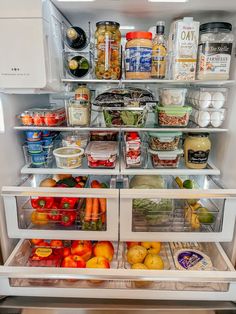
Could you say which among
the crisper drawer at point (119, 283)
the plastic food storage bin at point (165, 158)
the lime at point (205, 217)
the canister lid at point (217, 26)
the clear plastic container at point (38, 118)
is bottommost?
the crisper drawer at point (119, 283)

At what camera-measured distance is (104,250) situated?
4.03 ft

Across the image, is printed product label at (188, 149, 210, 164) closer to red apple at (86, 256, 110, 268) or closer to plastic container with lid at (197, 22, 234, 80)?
plastic container with lid at (197, 22, 234, 80)

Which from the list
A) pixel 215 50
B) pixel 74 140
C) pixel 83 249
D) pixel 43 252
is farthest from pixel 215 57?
pixel 43 252

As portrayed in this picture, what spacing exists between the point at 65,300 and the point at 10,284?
26cm

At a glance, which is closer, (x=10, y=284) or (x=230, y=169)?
(x=10, y=284)

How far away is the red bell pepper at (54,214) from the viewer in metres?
1.18

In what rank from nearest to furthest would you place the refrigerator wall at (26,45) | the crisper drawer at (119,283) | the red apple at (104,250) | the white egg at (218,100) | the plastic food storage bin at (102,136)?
the refrigerator wall at (26,45) → the crisper drawer at (119,283) → the white egg at (218,100) → the red apple at (104,250) → the plastic food storage bin at (102,136)

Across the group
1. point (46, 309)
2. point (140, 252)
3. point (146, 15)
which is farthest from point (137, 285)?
point (146, 15)

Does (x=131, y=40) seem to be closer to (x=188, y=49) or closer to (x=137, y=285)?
(x=188, y=49)

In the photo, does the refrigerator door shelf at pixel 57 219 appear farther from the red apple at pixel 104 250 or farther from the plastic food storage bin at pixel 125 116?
the plastic food storage bin at pixel 125 116

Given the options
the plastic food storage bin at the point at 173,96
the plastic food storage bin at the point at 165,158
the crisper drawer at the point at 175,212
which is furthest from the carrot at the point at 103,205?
the plastic food storage bin at the point at 173,96

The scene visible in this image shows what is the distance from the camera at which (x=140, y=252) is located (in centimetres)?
120

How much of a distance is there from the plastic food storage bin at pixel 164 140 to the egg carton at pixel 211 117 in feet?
0.39

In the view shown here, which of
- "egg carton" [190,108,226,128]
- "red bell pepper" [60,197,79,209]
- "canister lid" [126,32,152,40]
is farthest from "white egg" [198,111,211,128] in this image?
"red bell pepper" [60,197,79,209]
